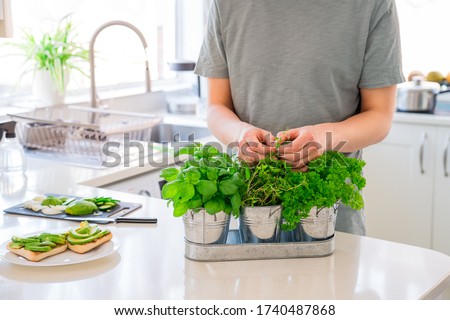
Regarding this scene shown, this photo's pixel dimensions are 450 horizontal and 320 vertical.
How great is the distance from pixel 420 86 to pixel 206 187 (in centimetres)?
218

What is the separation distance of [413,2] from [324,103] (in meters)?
2.10

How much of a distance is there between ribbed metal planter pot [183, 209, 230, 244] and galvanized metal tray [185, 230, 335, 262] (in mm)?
12

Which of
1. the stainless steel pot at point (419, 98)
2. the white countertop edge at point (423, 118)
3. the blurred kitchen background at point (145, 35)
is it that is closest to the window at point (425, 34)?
the blurred kitchen background at point (145, 35)

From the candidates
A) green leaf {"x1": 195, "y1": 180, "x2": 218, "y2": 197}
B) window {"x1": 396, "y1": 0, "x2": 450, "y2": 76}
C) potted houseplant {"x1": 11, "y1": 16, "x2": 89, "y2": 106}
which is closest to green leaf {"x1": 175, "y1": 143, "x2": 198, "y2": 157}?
green leaf {"x1": 195, "y1": 180, "x2": 218, "y2": 197}

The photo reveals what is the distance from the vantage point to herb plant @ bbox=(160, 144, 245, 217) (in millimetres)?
1212

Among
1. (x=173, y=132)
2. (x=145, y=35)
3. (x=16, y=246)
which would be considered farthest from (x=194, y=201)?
(x=145, y=35)

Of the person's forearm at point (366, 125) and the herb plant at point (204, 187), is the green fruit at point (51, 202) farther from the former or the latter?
the person's forearm at point (366, 125)

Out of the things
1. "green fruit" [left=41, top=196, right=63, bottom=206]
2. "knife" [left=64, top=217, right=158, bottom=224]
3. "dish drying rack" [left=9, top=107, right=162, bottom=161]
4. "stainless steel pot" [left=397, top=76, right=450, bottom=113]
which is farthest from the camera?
A: "stainless steel pot" [left=397, top=76, right=450, bottom=113]

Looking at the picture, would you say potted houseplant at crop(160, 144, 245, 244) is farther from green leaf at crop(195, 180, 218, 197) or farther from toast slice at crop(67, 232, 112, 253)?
toast slice at crop(67, 232, 112, 253)

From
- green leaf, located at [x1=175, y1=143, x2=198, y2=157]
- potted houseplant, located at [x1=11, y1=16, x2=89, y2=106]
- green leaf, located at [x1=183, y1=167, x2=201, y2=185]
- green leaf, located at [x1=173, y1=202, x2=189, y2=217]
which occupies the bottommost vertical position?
green leaf, located at [x1=173, y1=202, x2=189, y2=217]

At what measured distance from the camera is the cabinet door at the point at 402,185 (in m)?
3.06

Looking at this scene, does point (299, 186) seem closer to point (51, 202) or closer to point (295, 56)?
point (295, 56)

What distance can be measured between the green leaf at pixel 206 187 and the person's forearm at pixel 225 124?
0.85ft
